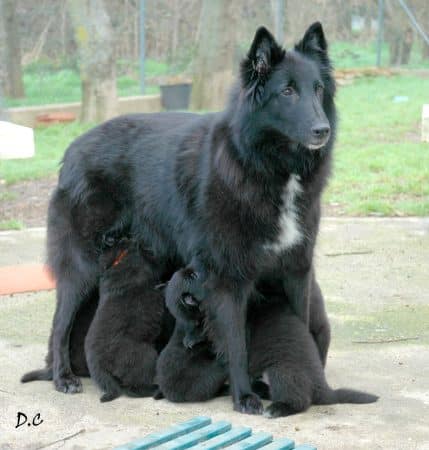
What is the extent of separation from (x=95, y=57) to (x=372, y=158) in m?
5.02

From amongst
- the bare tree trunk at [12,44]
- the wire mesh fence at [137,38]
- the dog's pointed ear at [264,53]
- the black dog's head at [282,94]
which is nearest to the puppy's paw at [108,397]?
the black dog's head at [282,94]

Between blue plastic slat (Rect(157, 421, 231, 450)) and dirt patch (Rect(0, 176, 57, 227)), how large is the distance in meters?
5.02

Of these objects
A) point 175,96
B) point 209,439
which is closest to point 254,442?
point 209,439

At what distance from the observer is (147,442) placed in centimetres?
367

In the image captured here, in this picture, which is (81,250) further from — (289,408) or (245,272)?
(289,408)

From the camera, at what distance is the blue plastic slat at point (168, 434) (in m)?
3.64

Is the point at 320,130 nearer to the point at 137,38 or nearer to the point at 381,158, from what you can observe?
the point at 381,158

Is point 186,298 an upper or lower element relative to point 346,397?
upper

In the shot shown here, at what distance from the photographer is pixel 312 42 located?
452cm

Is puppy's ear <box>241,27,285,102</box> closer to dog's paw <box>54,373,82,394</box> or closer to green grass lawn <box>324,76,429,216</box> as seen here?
dog's paw <box>54,373,82,394</box>

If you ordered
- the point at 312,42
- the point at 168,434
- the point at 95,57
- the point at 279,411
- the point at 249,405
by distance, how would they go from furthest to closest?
the point at 95,57 → the point at 312,42 → the point at 249,405 → the point at 279,411 → the point at 168,434

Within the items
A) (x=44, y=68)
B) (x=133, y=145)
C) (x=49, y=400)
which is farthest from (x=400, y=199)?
(x=44, y=68)

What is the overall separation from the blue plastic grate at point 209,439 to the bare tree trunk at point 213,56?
38.7 feet

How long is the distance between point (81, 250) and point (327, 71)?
1681 millimetres
